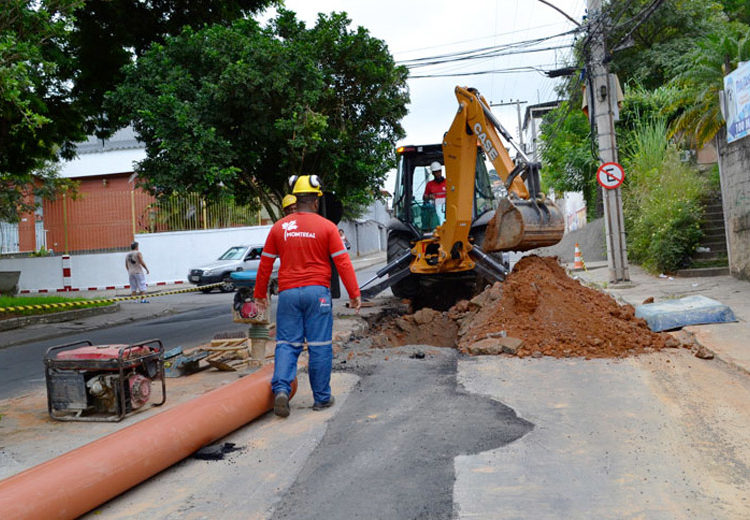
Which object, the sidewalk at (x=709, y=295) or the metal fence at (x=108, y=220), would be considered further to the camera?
the metal fence at (x=108, y=220)

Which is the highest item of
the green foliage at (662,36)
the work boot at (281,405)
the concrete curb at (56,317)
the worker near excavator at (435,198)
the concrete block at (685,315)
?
the green foliage at (662,36)

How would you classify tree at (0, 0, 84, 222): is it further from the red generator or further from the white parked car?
the white parked car

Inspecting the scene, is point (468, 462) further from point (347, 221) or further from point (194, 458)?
point (347, 221)

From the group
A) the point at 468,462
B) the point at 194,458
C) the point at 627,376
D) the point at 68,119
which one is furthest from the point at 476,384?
the point at 68,119

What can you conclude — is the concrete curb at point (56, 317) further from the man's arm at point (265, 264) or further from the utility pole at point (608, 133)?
the utility pole at point (608, 133)

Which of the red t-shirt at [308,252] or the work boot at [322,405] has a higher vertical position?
the red t-shirt at [308,252]

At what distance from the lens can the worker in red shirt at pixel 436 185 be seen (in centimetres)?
1100

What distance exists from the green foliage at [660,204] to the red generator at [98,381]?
44.3 ft

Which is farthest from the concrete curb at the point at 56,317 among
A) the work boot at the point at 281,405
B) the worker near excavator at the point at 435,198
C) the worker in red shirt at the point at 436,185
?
the work boot at the point at 281,405

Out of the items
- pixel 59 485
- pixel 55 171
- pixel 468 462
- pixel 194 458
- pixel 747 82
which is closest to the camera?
pixel 59 485

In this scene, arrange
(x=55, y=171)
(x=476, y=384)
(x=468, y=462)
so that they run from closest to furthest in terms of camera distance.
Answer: (x=468, y=462)
(x=476, y=384)
(x=55, y=171)

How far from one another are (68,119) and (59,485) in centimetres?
1161

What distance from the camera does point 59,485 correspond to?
3395mm

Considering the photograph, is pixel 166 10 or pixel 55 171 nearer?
pixel 166 10
